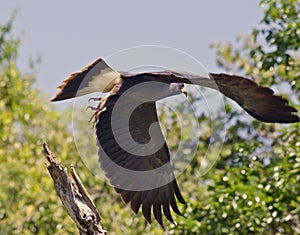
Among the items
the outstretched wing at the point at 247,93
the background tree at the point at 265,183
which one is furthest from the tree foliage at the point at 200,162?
the outstretched wing at the point at 247,93

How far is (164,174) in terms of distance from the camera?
6.62 m

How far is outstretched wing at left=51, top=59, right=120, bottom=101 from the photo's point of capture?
18.4 feet

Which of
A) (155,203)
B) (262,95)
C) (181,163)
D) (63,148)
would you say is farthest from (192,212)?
(63,148)

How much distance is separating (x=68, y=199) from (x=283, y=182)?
229cm

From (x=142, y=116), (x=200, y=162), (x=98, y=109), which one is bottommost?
(x=200, y=162)

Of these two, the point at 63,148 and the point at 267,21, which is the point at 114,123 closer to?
the point at 267,21

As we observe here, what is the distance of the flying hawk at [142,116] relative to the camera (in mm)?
5410

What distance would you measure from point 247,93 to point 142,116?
1245 millimetres

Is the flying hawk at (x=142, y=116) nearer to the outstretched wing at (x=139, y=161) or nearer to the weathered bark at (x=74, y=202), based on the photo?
the outstretched wing at (x=139, y=161)

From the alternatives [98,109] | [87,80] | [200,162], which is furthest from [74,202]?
[200,162]

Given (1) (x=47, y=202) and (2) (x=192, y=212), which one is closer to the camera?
(2) (x=192, y=212)

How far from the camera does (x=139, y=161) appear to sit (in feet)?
21.5

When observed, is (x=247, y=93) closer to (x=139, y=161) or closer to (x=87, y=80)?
(x=87, y=80)

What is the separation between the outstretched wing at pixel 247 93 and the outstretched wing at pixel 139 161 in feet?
2.32
